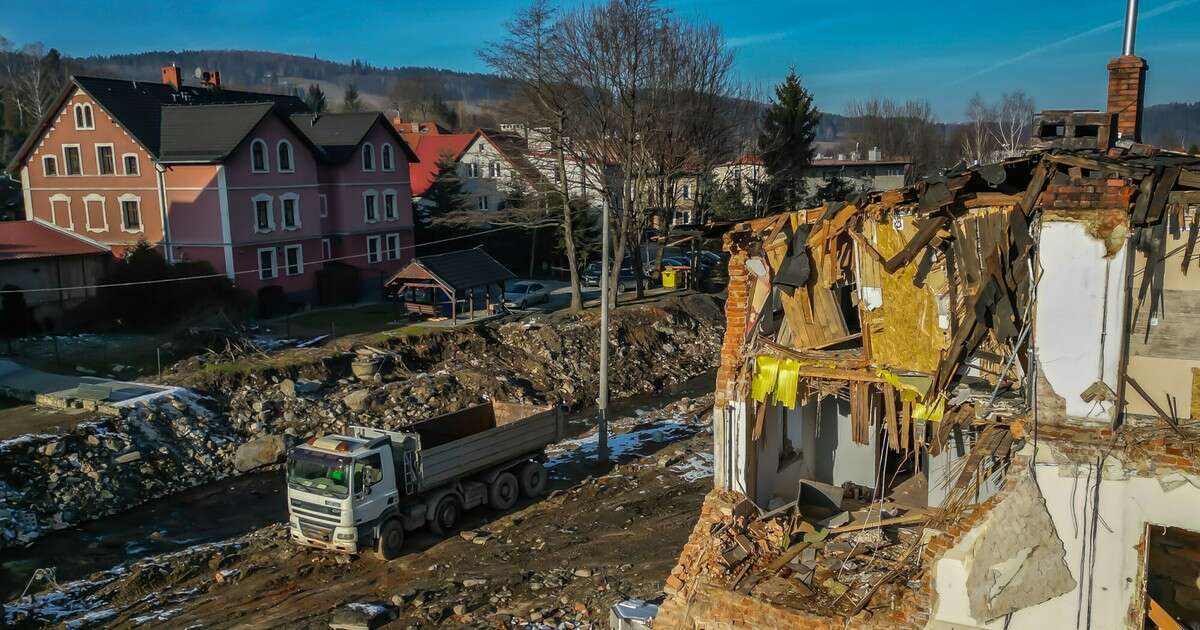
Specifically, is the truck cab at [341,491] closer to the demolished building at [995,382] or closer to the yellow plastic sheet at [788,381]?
the demolished building at [995,382]

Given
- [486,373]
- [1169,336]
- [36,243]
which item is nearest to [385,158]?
[36,243]

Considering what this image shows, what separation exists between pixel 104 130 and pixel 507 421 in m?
26.1

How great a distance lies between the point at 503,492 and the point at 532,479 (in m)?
0.91

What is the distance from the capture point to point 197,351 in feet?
90.3

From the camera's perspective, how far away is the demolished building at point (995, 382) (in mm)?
8266

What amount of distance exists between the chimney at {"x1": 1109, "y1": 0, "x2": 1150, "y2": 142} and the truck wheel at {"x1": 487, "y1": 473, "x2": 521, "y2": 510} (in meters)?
13.2

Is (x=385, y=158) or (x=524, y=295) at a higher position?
→ (x=385, y=158)

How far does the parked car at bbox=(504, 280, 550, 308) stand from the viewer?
37.9 meters

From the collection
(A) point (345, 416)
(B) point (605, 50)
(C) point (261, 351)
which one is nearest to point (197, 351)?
(C) point (261, 351)

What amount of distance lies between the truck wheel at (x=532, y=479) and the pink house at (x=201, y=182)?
66.3 ft

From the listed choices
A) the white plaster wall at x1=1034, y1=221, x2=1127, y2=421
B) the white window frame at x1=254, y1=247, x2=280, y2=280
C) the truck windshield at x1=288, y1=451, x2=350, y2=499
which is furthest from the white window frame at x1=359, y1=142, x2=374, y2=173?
the white plaster wall at x1=1034, y1=221, x2=1127, y2=421

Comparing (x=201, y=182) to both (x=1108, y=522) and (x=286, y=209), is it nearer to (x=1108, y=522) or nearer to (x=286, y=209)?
(x=286, y=209)

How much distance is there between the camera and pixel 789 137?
160ft

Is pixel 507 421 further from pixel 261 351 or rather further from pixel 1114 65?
pixel 1114 65
